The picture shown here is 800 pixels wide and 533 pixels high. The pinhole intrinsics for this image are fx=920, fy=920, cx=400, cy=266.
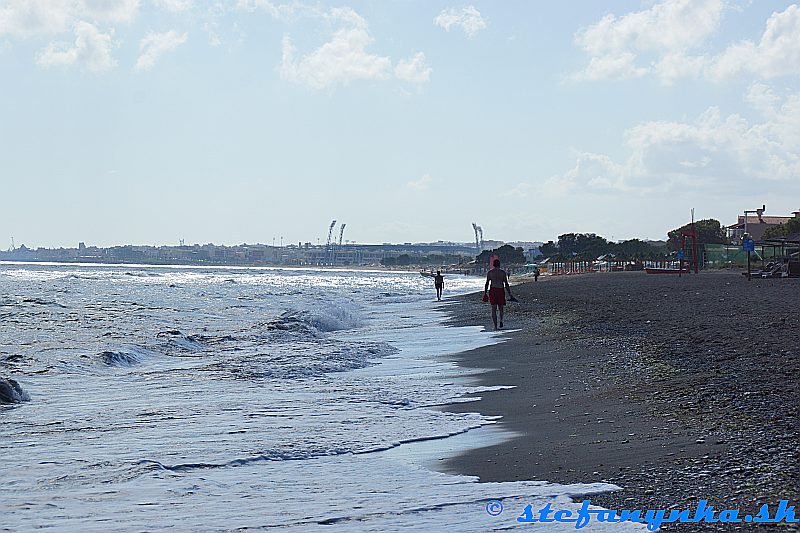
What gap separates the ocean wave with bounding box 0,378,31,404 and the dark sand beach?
15.8 feet

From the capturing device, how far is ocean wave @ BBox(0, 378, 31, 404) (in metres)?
9.77

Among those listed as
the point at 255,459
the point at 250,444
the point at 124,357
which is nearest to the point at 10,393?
the point at 250,444

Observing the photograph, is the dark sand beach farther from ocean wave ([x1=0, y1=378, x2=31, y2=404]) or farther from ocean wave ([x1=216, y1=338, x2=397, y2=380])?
ocean wave ([x1=0, y1=378, x2=31, y2=404])

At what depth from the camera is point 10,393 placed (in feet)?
32.5

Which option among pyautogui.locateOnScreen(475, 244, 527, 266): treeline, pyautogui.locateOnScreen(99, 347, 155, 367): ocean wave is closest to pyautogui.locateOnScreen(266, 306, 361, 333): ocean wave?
pyautogui.locateOnScreen(99, 347, 155, 367): ocean wave

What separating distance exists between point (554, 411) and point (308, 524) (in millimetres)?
3739

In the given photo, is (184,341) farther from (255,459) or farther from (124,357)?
(255,459)

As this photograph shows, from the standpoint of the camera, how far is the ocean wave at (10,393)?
9.77 metres

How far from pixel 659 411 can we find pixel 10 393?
22.2 feet

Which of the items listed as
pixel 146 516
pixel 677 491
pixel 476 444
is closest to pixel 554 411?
pixel 476 444

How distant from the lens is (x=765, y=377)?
26.3 feet

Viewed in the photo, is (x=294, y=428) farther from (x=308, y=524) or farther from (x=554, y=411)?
(x=308, y=524)

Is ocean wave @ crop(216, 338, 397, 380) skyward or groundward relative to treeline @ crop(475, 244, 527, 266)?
groundward

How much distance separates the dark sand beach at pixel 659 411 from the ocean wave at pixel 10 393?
481 centimetres
